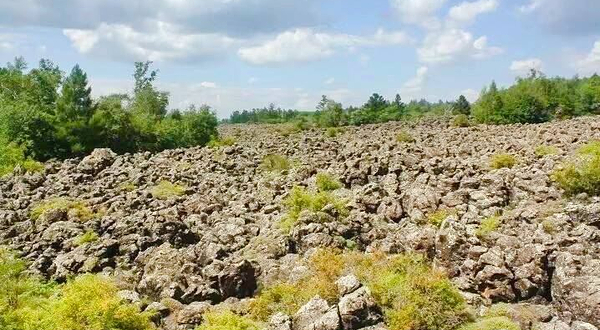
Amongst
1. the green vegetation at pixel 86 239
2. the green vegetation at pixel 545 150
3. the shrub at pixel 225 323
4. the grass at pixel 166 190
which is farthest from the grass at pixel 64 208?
the green vegetation at pixel 545 150

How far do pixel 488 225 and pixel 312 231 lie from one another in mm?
7147

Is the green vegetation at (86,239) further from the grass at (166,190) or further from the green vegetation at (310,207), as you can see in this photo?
the green vegetation at (310,207)

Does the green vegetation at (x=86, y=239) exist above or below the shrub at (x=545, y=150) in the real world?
below

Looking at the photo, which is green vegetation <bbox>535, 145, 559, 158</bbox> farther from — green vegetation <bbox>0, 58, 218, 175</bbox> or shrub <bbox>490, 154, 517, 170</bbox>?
green vegetation <bbox>0, 58, 218, 175</bbox>

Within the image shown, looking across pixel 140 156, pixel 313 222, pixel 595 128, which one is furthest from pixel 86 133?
pixel 595 128

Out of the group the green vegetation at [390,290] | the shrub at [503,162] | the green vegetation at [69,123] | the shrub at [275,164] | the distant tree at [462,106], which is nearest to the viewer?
the green vegetation at [390,290]

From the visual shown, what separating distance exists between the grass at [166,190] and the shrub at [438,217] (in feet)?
55.0

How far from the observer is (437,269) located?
20.2 metres

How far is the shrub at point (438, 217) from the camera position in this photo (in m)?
24.9

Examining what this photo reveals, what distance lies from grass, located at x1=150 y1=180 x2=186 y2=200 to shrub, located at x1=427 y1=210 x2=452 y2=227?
16.8 meters

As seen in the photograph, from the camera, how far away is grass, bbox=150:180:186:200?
118ft

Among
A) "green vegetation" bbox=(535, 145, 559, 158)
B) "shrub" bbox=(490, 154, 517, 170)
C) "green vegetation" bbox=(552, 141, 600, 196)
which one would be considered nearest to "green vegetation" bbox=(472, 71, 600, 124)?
"green vegetation" bbox=(535, 145, 559, 158)

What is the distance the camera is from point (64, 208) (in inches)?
1281

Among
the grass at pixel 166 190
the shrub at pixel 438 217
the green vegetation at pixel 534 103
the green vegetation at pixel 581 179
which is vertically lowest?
the grass at pixel 166 190
